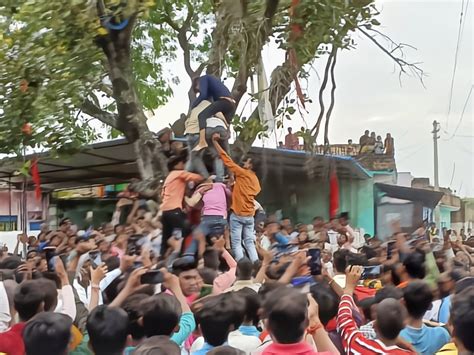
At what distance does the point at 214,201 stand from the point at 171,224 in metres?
0.43

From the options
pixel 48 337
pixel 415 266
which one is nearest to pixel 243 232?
pixel 415 266

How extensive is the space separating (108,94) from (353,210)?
423 cm

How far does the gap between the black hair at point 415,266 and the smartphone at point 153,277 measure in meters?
1.45

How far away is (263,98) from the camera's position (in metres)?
7.09

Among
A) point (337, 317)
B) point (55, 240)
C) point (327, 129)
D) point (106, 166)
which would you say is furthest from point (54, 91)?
point (106, 166)

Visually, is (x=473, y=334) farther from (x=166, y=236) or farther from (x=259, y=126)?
(x=259, y=126)

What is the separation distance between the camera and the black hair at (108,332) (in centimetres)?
252

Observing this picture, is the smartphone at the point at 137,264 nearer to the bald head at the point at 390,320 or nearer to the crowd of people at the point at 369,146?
the bald head at the point at 390,320

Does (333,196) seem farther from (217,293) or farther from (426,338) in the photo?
(426,338)

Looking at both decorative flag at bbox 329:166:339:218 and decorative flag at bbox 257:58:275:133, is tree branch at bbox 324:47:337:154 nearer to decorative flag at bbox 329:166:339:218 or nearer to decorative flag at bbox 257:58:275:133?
decorative flag at bbox 257:58:275:133

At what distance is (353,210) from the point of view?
421 inches

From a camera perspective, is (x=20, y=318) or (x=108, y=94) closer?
(x=20, y=318)

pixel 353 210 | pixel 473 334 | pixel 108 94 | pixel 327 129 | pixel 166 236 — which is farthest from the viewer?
pixel 353 210

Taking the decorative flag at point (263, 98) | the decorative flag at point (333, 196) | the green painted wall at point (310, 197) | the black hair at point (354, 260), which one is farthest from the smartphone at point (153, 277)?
the green painted wall at point (310, 197)
